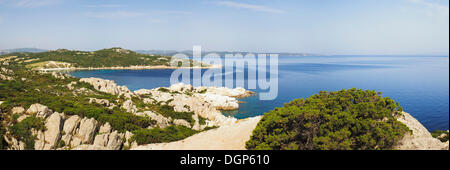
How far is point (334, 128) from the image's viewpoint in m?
13.3

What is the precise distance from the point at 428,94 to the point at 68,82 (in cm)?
7377

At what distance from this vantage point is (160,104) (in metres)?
38.4

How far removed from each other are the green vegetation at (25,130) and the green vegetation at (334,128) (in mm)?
15865

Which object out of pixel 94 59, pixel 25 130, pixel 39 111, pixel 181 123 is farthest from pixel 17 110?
pixel 94 59

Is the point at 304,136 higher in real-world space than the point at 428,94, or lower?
higher

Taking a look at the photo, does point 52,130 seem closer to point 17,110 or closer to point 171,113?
point 17,110

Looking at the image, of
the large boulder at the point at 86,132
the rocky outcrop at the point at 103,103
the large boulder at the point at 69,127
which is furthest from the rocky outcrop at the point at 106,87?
the large boulder at the point at 86,132

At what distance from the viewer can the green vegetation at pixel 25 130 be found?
18047 mm

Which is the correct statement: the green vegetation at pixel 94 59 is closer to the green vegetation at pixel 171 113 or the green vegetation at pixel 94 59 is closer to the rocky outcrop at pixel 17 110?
the green vegetation at pixel 171 113

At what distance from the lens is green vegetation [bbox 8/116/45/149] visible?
711 inches

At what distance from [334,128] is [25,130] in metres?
21.1
